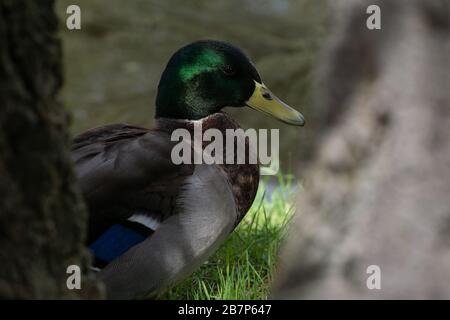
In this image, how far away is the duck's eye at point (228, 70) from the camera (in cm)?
417

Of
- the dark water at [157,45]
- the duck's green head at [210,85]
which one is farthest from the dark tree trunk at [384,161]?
the dark water at [157,45]

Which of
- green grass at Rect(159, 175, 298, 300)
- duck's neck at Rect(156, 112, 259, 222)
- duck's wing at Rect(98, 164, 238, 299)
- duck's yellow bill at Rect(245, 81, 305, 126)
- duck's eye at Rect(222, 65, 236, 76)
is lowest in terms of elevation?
green grass at Rect(159, 175, 298, 300)

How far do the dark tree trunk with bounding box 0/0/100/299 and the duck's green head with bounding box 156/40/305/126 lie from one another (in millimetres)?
1931

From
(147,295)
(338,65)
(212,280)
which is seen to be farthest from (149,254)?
(338,65)

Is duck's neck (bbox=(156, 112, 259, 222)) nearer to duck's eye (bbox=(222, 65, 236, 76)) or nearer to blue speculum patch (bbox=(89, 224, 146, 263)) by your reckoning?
duck's eye (bbox=(222, 65, 236, 76))

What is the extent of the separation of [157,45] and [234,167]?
5.88 meters

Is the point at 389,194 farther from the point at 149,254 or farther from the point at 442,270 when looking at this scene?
the point at 149,254

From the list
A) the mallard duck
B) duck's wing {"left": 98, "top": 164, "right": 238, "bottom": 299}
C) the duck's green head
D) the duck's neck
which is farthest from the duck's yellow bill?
duck's wing {"left": 98, "top": 164, "right": 238, "bottom": 299}

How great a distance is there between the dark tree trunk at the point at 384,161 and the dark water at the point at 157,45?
669cm

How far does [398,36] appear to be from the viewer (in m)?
2.03

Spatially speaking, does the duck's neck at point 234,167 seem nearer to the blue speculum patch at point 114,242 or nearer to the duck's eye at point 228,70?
the duck's eye at point 228,70

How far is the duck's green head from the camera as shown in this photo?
164 inches

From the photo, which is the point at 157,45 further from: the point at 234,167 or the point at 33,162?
the point at 33,162

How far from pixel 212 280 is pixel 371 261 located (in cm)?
190
